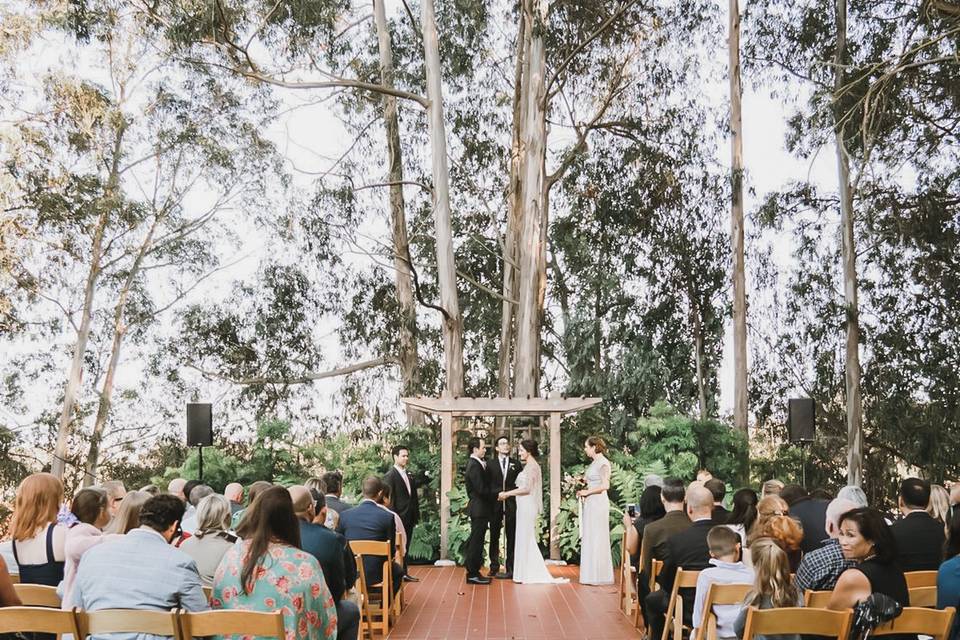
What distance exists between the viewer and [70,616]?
3.45 meters

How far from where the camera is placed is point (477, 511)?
937 cm

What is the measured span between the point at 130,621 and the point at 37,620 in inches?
13.3

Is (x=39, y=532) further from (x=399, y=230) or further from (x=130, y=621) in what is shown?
(x=399, y=230)

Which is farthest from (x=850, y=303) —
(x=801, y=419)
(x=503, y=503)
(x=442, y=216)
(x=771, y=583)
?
(x=771, y=583)

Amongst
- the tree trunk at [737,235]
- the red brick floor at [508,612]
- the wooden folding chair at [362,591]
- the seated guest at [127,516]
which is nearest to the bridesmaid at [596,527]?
the red brick floor at [508,612]

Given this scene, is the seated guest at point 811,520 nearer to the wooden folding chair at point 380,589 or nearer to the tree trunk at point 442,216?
the wooden folding chair at point 380,589

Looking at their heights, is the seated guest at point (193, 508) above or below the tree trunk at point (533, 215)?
below

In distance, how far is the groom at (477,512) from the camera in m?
9.36

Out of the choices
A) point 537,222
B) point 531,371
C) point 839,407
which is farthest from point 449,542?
point 839,407

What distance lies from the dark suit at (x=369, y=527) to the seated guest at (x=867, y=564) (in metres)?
3.60

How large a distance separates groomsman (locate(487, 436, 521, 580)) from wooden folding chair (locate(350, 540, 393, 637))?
2.38 meters

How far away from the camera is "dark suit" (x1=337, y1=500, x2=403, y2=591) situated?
22.2 feet

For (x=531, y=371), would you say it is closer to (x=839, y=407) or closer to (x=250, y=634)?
(x=839, y=407)

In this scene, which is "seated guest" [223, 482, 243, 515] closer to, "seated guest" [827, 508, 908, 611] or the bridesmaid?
the bridesmaid
